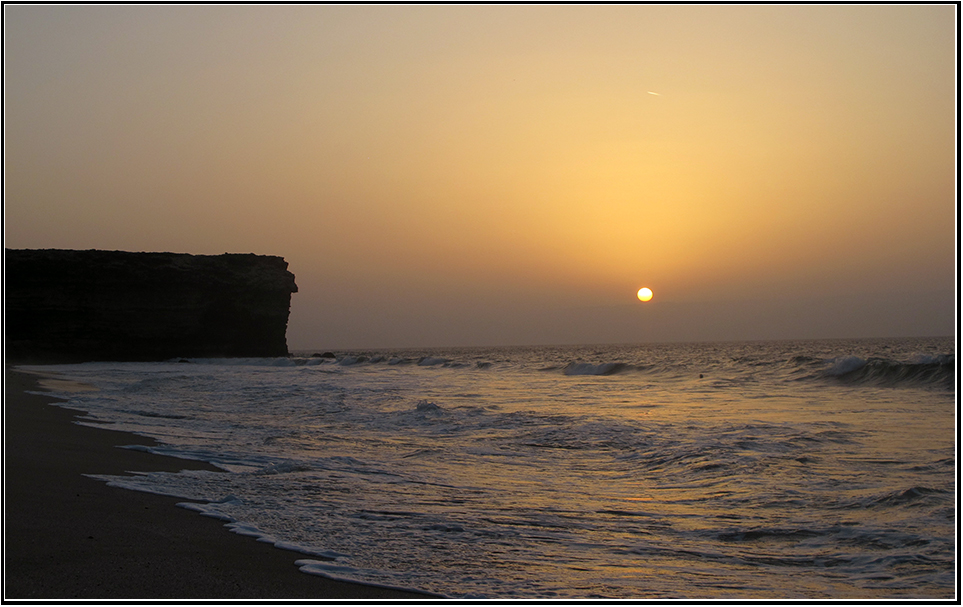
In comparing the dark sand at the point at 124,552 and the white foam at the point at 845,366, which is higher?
the white foam at the point at 845,366

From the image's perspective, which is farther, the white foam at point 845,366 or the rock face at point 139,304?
the rock face at point 139,304

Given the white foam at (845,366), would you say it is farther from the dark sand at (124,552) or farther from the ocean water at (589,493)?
the dark sand at (124,552)

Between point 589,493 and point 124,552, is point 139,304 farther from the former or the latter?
point 124,552

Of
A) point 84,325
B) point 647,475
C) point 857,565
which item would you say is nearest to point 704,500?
point 647,475

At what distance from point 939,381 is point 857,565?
51.9ft

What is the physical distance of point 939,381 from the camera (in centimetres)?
1708

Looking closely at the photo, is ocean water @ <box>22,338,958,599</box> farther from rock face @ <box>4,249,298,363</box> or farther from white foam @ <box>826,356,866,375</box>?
rock face @ <box>4,249,298,363</box>

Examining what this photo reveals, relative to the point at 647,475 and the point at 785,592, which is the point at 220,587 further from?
the point at 647,475

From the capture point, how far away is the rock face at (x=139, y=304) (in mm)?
48812

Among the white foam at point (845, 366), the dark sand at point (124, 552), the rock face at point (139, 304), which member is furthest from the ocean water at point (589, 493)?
the rock face at point (139, 304)

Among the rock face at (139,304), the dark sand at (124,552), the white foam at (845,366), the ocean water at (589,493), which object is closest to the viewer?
the dark sand at (124,552)

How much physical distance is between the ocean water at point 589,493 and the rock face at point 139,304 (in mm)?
42012

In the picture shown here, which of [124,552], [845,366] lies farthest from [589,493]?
[845,366]

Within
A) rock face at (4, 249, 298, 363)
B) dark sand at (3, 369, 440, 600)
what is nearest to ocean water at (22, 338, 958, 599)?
dark sand at (3, 369, 440, 600)
